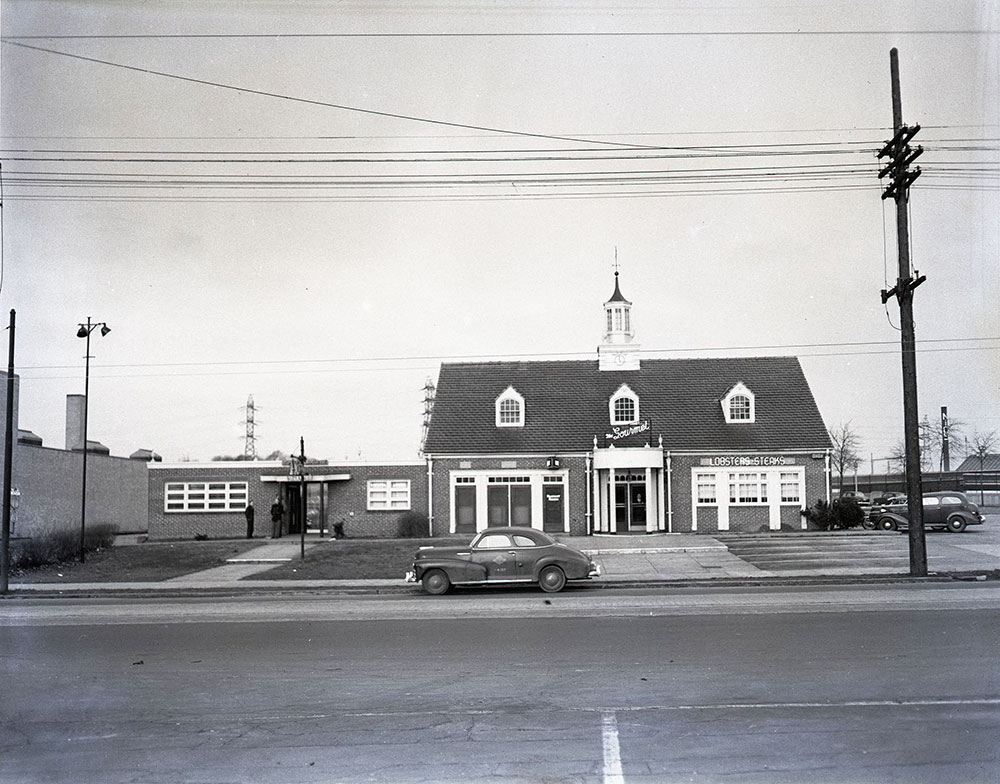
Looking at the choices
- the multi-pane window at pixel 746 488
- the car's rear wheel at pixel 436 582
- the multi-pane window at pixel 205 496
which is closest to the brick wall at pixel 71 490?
the multi-pane window at pixel 205 496

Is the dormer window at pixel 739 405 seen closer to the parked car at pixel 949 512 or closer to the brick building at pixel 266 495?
the parked car at pixel 949 512

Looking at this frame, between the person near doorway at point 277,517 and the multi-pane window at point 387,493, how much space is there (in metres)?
3.63

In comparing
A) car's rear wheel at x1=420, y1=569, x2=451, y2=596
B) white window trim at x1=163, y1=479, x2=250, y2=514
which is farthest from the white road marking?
white window trim at x1=163, y1=479, x2=250, y2=514

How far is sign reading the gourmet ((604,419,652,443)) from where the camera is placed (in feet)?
127

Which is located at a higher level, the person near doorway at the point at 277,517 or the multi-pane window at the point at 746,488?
the multi-pane window at the point at 746,488

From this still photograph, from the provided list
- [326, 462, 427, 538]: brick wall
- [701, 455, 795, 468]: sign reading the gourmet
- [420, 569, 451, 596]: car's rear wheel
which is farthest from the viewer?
[326, 462, 427, 538]: brick wall

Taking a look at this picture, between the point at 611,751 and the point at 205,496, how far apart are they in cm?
3551

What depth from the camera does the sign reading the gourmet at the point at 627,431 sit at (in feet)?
127

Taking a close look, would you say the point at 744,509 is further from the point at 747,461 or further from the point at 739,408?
the point at 739,408

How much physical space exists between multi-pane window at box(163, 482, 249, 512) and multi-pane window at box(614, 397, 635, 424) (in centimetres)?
1604

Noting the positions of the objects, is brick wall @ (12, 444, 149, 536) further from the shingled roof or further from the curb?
the shingled roof

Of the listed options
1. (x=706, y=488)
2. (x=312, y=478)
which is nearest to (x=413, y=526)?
(x=312, y=478)

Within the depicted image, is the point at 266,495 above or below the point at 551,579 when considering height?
above

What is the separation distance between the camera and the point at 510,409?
40625mm
